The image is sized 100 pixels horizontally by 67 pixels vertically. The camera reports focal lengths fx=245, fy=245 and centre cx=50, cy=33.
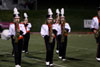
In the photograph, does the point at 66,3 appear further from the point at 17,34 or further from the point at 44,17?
the point at 17,34

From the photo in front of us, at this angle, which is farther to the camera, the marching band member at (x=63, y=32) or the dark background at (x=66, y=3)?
the dark background at (x=66, y=3)

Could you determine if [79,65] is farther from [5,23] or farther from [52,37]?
[5,23]

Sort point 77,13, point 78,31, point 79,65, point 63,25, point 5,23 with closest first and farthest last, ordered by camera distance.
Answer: point 79,65
point 63,25
point 5,23
point 78,31
point 77,13

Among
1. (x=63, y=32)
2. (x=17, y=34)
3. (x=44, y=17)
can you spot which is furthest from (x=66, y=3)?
(x=17, y=34)

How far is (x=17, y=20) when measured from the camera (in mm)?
9398

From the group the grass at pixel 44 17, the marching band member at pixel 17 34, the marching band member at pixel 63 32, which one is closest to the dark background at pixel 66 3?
the grass at pixel 44 17

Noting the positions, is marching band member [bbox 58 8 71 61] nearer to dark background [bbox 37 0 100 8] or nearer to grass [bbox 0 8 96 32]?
grass [bbox 0 8 96 32]

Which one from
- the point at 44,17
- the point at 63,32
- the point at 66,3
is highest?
the point at 66,3

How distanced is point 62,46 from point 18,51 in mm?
2714

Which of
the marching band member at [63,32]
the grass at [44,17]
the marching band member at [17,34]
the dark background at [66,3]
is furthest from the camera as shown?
the dark background at [66,3]

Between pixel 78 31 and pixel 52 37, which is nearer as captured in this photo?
pixel 52 37

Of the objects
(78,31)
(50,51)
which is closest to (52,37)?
(50,51)

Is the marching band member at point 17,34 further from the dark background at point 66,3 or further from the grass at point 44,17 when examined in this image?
the dark background at point 66,3

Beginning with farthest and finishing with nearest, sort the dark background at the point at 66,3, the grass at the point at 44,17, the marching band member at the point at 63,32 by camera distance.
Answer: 1. the dark background at the point at 66,3
2. the grass at the point at 44,17
3. the marching band member at the point at 63,32
